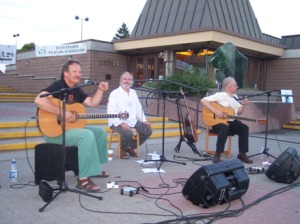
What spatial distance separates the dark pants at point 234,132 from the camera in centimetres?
605

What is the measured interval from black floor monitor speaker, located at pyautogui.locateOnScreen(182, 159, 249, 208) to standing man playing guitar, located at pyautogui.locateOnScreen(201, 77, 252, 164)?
6.96ft

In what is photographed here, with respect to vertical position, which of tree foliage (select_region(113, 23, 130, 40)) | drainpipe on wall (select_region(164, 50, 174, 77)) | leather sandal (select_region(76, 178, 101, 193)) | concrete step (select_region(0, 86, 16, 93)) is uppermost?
tree foliage (select_region(113, 23, 130, 40))

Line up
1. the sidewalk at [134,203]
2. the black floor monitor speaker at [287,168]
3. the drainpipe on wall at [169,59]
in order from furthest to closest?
Result: 1. the drainpipe on wall at [169,59]
2. the black floor monitor speaker at [287,168]
3. the sidewalk at [134,203]

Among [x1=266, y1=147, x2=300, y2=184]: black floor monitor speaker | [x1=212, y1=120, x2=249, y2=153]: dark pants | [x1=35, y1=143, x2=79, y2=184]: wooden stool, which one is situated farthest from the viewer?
[x1=212, y1=120, x2=249, y2=153]: dark pants

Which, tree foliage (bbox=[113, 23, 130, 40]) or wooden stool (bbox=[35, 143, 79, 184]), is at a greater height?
tree foliage (bbox=[113, 23, 130, 40])

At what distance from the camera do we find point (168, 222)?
Result: 3236 millimetres

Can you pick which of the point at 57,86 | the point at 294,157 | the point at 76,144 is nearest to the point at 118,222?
the point at 76,144

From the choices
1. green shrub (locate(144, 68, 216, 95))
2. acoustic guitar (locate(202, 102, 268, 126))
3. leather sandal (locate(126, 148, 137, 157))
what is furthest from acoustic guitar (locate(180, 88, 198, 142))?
green shrub (locate(144, 68, 216, 95))

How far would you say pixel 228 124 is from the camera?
20.7 ft

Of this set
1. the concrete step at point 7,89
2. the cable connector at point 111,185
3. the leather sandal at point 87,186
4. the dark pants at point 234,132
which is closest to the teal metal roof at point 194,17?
the dark pants at point 234,132

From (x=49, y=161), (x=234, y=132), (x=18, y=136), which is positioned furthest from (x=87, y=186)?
(x=234, y=132)

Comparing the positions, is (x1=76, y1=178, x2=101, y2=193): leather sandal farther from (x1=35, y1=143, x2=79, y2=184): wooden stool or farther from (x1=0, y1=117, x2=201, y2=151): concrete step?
(x1=0, y1=117, x2=201, y2=151): concrete step

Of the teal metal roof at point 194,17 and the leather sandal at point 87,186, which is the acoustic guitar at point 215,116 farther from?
the teal metal roof at point 194,17

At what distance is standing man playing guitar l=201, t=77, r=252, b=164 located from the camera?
6.06 m
